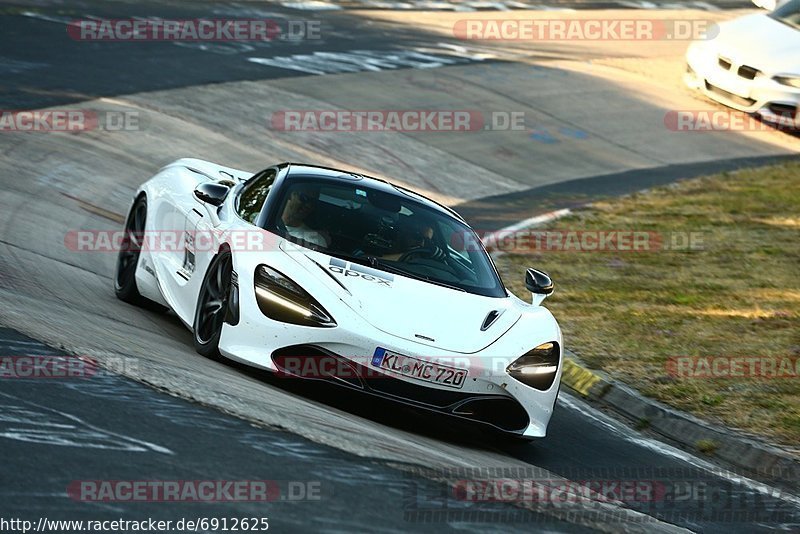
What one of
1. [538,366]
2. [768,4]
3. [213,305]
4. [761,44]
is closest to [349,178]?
[213,305]

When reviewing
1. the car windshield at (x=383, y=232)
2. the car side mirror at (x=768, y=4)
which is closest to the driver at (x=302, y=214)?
the car windshield at (x=383, y=232)

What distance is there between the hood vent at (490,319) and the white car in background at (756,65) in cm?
1276

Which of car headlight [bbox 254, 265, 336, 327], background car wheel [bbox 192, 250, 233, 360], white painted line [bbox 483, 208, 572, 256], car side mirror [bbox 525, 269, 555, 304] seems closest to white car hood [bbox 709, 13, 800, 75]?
white painted line [bbox 483, 208, 572, 256]

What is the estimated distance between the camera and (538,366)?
7.40 meters

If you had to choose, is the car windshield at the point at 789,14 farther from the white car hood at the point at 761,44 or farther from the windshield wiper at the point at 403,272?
the windshield wiper at the point at 403,272

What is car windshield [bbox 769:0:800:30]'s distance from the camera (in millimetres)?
20266

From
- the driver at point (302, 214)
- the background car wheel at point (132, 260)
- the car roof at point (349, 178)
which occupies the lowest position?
the background car wheel at point (132, 260)

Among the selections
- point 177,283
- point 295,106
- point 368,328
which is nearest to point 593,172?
point 295,106

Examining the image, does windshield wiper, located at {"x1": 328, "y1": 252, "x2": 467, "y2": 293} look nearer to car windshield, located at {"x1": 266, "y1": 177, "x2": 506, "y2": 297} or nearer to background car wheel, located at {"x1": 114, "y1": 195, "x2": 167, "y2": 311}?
car windshield, located at {"x1": 266, "y1": 177, "x2": 506, "y2": 297}

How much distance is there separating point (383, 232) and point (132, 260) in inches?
97.6

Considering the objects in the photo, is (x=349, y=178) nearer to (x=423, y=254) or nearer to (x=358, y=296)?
(x=423, y=254)

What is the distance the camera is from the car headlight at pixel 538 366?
726 centimetres

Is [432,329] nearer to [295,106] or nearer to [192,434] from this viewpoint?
[192,434]

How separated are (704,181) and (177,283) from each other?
35.1 ft
